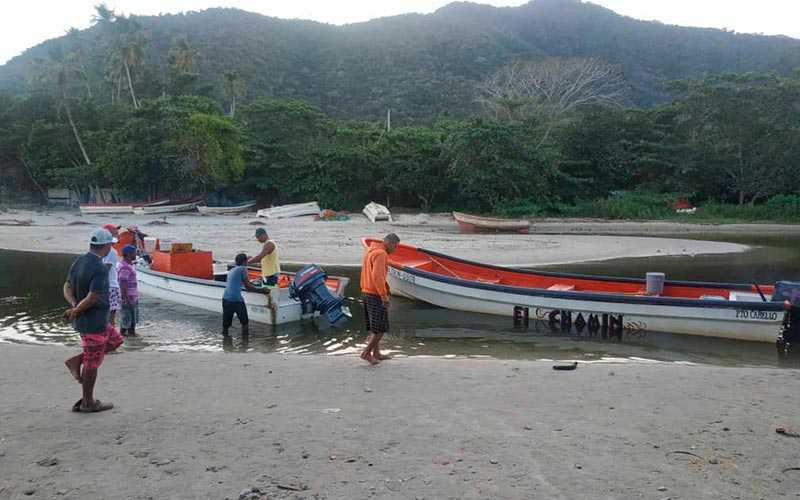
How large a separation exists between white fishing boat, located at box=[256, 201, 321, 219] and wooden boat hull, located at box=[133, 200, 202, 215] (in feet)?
20.9

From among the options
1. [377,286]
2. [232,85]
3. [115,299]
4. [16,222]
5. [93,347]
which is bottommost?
[16,222]

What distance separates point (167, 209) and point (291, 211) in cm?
844

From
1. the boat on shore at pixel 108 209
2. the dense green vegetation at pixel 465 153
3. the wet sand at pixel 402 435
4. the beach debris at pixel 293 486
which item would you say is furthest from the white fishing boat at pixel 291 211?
the beach debris at pixel 293 486

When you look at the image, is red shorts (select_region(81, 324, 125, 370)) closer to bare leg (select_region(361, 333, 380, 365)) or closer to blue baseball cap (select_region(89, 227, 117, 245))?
blue baseball cap (select_region(89, 227, 117, 245))

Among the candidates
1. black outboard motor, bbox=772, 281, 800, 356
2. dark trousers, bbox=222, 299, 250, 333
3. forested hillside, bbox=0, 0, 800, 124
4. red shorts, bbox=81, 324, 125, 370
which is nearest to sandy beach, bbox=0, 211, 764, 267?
dark trousers, bbox=222, 299, 250, 333

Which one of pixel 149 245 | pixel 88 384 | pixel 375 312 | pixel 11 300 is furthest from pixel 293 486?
pixel 11 300

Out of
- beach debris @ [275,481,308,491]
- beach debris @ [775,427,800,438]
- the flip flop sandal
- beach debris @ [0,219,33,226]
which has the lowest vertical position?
beach debris @ [0,219,33,226]

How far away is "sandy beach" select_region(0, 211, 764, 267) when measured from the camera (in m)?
22.2

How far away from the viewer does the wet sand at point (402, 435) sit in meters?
4.04

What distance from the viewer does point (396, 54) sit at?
314 feet

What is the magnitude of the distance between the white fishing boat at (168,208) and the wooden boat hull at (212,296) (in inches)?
959

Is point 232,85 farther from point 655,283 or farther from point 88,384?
point 88,384

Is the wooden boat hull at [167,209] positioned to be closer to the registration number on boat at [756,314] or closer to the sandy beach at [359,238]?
the sandy beach at [359,238]

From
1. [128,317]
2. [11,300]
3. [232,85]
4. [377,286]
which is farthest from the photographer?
[232,85]
